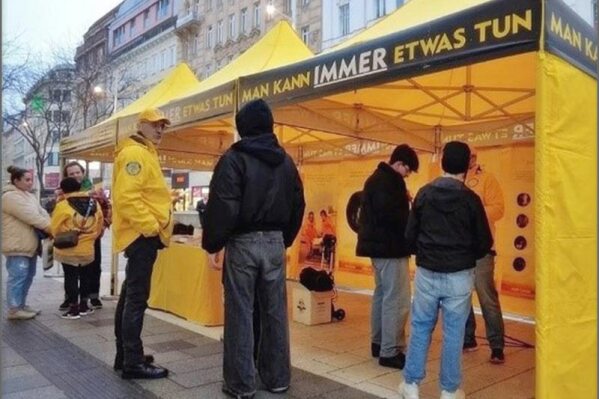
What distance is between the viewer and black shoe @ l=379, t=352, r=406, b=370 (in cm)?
474

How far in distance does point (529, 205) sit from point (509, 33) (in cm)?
409

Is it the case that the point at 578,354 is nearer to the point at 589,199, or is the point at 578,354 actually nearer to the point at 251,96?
the point at 589,199

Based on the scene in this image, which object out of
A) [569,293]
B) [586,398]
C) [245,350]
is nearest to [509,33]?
[569,293]

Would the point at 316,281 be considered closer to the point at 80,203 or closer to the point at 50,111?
the point at 80,203

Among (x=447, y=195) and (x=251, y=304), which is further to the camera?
(x=251, y=304)

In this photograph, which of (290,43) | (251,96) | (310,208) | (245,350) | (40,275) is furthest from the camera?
(40,275)

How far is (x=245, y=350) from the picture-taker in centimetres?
374

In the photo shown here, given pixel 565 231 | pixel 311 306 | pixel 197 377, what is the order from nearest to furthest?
pixel 565 231
pixel 197 377
pixel 311 306

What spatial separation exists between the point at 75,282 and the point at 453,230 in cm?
507

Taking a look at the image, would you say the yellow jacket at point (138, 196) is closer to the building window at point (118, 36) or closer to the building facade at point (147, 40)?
the building facade at point (147, 40)

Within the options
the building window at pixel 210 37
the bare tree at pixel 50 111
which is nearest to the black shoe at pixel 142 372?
the bare tree at pixel 50 111

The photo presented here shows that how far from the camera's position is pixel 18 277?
21.5 feet

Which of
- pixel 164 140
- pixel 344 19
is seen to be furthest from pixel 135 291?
pixel 344 19

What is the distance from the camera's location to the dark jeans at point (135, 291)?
4.16 metres
